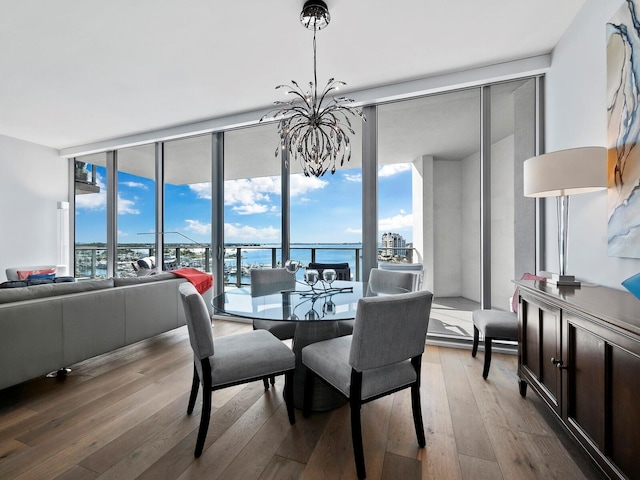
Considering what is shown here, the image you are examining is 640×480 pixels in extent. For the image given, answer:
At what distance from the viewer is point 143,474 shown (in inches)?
56.2

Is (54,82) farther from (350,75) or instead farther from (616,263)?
(616,263)

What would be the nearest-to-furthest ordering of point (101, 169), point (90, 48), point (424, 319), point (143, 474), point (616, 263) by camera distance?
point (143, 474) < point (424, 319) < point (616, 263) < point (90, 48) < point (101, 169)

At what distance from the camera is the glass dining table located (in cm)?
172

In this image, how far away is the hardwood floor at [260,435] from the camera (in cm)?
146

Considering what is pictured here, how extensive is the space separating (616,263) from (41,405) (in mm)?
3798

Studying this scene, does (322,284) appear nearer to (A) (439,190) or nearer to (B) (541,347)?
(B) (541,347)

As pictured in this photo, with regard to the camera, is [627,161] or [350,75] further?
[350,75]

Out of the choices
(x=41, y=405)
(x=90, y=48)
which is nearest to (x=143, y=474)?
(x=41, y=405)

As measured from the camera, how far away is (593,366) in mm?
1290

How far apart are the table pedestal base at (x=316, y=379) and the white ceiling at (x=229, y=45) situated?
7.54ft

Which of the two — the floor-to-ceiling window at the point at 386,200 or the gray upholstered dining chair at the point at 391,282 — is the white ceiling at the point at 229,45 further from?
the gray upholstered dining chair at the point at 391,282

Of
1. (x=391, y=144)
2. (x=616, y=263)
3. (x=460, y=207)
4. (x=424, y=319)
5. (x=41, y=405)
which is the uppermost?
(x=391, y=144)

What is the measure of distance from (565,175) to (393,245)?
6.66 feet

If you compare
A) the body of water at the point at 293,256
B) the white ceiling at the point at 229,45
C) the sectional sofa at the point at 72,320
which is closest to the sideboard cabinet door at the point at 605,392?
the white ceiling at the point at 229,45
